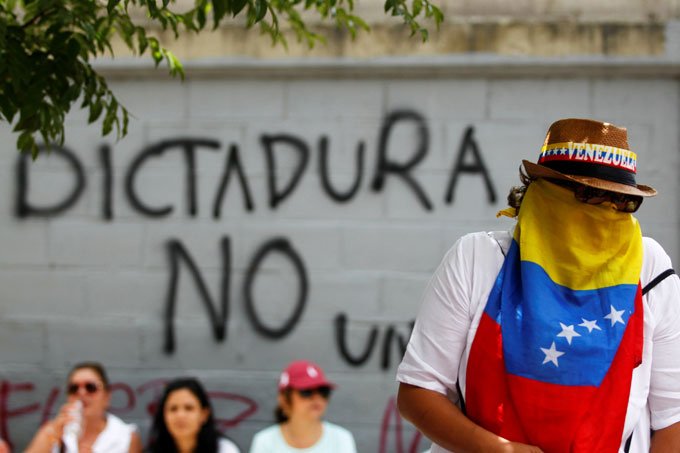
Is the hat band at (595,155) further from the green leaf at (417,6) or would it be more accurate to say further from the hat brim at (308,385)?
the hat brim at (308,385)

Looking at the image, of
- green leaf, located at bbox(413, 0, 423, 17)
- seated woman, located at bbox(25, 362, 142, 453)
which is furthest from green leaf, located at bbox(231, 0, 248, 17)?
seated woman, located at bbox(25, 362, 142, 453)

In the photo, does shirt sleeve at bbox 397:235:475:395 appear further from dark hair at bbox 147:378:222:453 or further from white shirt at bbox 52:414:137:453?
white shirt at bbox 52:414:137:453

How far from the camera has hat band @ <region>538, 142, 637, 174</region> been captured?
2.15m

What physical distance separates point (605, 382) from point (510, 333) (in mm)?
227

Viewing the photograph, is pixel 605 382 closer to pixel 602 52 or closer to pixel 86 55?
pixel 86 55

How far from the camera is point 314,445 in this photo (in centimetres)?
458

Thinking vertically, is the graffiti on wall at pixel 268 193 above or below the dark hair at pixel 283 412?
above

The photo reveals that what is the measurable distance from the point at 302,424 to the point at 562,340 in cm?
281

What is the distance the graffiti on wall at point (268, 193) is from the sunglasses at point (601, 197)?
11.2 feet

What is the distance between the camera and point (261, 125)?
18.4ft

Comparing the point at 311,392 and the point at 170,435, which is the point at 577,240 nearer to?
the point at 311,392

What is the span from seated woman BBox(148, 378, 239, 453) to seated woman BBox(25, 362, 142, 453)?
233 millimetres

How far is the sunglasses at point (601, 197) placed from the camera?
2.13m

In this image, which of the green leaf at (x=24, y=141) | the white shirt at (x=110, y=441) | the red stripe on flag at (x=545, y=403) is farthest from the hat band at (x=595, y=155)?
the white shirt at (x=110, y=441)
